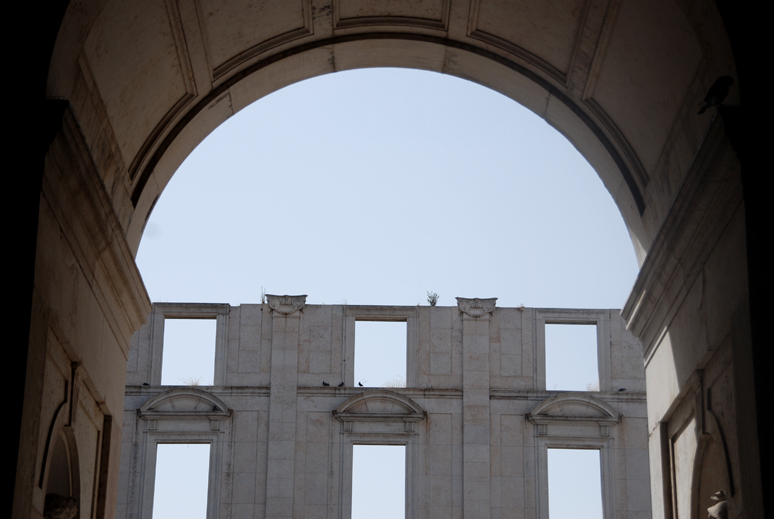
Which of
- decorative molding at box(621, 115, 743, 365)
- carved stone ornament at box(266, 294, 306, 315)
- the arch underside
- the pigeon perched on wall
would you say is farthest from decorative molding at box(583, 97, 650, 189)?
carved stone ornament at box(266, 294, 306, 315)

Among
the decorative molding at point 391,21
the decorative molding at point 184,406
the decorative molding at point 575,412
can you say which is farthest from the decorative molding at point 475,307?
the decorative molding at point 391,21

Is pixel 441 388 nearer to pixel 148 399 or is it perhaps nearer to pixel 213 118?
pixel 148 399

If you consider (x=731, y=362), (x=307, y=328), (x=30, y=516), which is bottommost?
(x=30, y=516)

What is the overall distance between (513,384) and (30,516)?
77.7 feet

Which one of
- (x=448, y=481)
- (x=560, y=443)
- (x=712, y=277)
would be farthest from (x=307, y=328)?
(x=712, y=277)

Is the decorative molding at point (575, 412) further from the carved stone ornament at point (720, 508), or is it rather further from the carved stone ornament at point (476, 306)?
the carved stone ornament at point (720, 508)

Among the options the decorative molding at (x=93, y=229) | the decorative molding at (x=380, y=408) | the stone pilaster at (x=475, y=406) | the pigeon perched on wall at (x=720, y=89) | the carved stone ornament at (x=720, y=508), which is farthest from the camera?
the decorative molding at (x=380, y=408)

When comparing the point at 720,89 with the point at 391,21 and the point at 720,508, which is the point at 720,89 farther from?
the point at 391,21

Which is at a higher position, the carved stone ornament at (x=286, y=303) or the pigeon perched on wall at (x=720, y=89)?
the carved stone ornament at (x=286, y=303)

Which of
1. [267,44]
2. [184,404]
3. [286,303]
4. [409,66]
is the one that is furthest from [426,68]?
[184,404]

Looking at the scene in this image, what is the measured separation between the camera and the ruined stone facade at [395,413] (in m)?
29.3

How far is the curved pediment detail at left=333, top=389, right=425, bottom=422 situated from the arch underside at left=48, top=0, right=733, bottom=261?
17.5 m

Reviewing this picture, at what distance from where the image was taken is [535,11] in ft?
37.2

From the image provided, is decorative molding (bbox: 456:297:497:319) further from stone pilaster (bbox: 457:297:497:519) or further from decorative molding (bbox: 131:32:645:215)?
decorative molding (bbox: 131:32:645:215)
